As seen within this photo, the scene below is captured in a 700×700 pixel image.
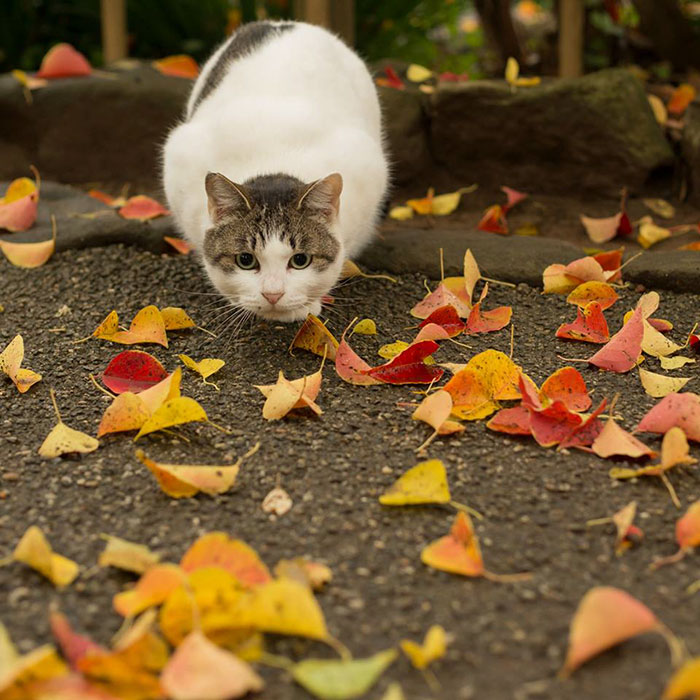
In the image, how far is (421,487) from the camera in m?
1.81

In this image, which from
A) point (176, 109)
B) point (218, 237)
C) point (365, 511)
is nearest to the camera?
point (365, 511)

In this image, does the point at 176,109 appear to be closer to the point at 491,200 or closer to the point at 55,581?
the point at 491,200

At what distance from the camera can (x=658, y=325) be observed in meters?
2.67

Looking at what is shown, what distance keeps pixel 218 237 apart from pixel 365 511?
111 cm

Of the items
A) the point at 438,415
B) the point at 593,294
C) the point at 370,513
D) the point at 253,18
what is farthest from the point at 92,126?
the point at 370,513

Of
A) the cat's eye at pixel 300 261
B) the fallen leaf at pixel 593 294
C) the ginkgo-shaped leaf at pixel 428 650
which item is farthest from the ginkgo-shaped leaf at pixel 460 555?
the fallen leaf at pixel 593 294

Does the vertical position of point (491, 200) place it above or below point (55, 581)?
below

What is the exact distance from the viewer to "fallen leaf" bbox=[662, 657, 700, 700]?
4.23 ft

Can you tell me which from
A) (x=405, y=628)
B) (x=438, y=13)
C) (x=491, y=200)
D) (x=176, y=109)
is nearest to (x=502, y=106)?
(x=491, y=200)

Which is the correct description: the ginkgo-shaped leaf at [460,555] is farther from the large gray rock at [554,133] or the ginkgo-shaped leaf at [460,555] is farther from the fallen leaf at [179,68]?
→ the fallen leaf at [179,68]

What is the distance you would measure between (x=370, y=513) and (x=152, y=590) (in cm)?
49

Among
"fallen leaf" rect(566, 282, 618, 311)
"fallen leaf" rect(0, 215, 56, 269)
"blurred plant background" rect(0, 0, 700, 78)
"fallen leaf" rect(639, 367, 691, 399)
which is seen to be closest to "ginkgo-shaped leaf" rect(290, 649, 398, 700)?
"fallen leaf" rect(639, 367, 691, 399)

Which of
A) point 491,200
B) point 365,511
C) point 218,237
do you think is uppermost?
point 218,237

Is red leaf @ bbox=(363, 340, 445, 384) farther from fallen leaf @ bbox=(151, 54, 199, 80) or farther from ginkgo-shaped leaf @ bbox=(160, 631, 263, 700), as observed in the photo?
fallen leaf @ bbox=(151, 54, 199, 80)
